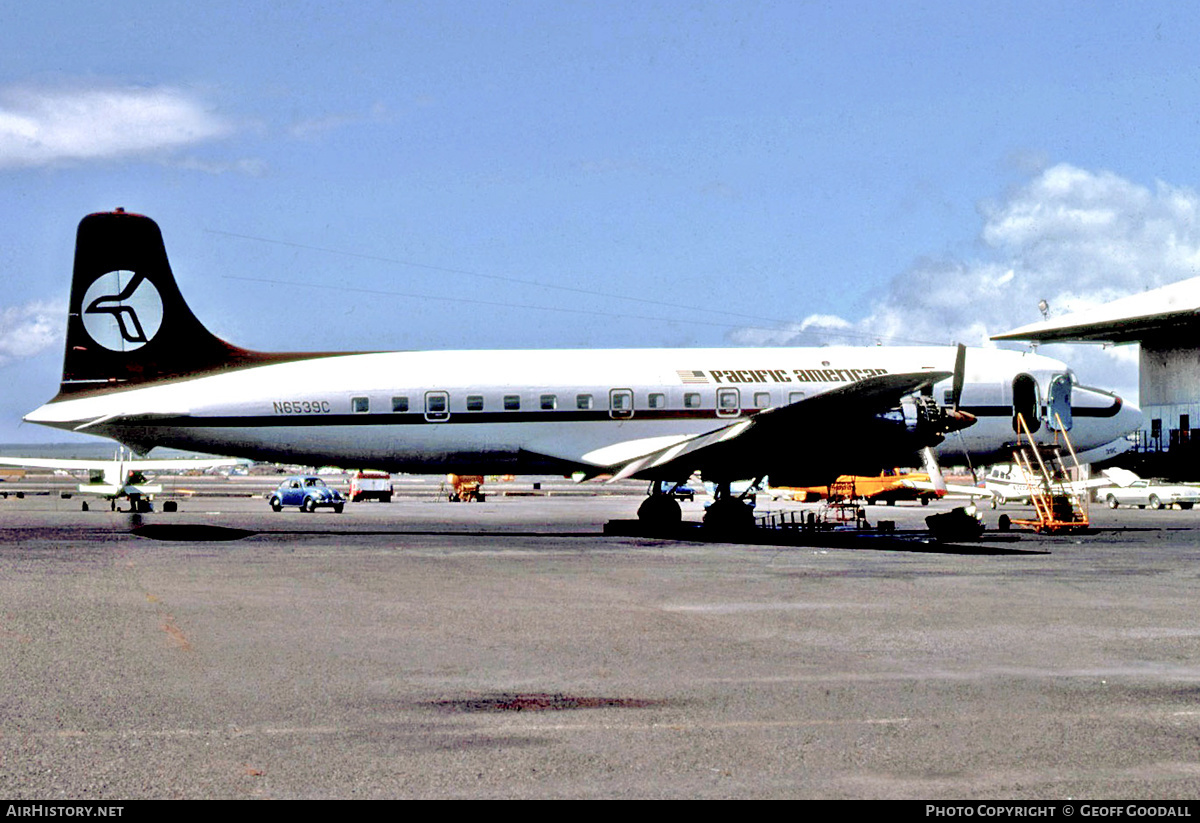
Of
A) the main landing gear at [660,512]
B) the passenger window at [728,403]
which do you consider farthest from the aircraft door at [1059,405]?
the main landing gear at [660,512]

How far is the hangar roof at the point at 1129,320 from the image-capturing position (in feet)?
273

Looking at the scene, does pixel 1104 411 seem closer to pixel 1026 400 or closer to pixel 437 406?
pixel 1026 400

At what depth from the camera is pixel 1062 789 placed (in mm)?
6969

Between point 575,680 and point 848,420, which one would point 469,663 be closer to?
point 575,680

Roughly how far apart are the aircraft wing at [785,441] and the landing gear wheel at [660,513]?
205cm

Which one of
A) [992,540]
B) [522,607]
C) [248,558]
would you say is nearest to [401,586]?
[522,607]

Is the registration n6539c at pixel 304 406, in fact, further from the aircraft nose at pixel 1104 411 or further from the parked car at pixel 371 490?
the parked car at pixel 371 490

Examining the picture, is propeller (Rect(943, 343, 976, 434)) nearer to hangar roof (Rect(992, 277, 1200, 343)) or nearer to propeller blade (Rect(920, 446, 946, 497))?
propeller blade (Rect(920, 446, 946, 497))

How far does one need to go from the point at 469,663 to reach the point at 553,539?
58.7 feet

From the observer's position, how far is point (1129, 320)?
84312 mm

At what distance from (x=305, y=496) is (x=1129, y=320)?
198ft

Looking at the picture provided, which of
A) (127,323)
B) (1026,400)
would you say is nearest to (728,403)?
(1026,400)

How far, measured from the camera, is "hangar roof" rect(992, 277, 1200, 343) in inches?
3270

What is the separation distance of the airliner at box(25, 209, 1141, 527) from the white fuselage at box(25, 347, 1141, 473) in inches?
1.7
